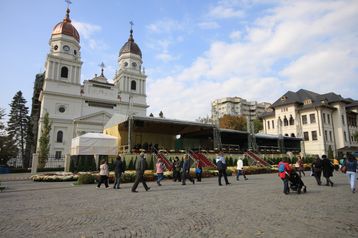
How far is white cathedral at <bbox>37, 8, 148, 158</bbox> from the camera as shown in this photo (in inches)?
1810

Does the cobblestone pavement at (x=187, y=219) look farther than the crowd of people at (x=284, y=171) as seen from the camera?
No

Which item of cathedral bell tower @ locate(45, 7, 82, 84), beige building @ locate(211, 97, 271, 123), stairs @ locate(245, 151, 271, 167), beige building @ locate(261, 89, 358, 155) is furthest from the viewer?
beige building @ locate(211, 97, 271, 123)

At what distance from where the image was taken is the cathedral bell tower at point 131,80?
5553 cm

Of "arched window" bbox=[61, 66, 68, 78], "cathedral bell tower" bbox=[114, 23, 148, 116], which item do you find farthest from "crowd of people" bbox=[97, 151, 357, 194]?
"arched window" bbox=[61, 66, 68, 78]

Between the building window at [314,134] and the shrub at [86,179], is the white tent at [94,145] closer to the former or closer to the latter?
Result: the shrub at [86,179]

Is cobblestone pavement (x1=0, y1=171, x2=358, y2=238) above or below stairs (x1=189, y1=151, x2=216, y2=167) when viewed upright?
below

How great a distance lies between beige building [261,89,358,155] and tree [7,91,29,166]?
54.9 meters

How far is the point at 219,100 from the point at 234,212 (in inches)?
4143

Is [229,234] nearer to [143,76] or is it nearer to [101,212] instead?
[101,212]

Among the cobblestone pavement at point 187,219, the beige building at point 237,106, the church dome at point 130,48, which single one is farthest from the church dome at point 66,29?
the beige building at point 237,106

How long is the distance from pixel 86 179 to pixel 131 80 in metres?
44.7

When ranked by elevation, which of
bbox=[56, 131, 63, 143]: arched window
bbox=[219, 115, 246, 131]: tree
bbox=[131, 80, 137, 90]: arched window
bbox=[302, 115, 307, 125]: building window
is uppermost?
bbox=[131, 80, 137, 90]: arched window

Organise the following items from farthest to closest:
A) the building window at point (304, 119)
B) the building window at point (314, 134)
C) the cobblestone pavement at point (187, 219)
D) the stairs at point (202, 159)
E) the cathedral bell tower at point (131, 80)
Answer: the cathedral bell tower at point (131, 80)
the building window at point (304, 119)
the building window at point (314, 134)
the stairs at point (202, 159)
the cobblestone pavement at point (187, 219)

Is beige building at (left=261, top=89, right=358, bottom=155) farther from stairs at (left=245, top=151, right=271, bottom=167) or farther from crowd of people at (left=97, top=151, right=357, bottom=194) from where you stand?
crowd of people at (left=97, top=151, right=357, bottom=194)
